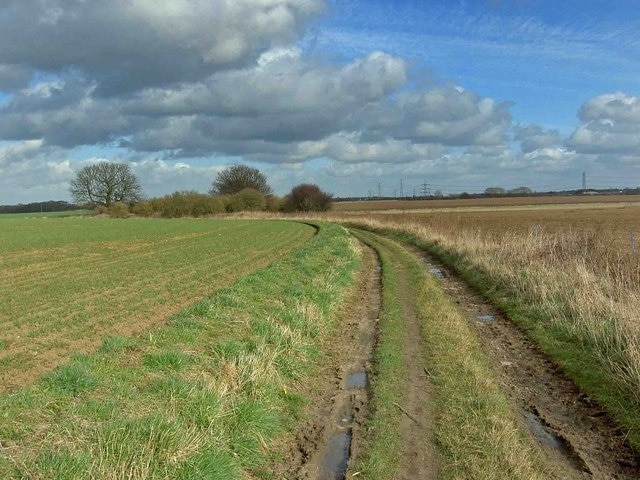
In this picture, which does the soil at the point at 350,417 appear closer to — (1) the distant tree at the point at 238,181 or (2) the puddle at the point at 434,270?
(2) the puddle at the point at 434,270

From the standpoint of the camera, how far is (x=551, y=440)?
6242 millimetres

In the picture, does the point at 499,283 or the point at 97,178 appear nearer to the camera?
the point at 499,283

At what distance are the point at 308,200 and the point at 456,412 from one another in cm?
9648

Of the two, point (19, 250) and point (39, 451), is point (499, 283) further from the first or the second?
point (19, 250)

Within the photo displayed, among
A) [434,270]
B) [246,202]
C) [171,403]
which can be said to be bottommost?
[434,270]

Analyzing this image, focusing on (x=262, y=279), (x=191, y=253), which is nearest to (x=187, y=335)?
(x=262, y=279)

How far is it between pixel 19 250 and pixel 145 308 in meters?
23.2

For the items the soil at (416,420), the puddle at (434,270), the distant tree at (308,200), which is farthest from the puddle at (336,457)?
the distant tree at (308,200)

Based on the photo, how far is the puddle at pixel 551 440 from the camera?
5.74 metres

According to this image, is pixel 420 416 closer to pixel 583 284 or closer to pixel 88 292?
pixel 583 284

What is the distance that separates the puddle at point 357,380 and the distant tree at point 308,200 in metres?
93.4

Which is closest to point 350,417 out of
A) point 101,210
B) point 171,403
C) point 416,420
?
point 416,420

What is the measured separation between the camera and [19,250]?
3145 centimetres

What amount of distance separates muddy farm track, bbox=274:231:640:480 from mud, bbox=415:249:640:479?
0.01 meters
